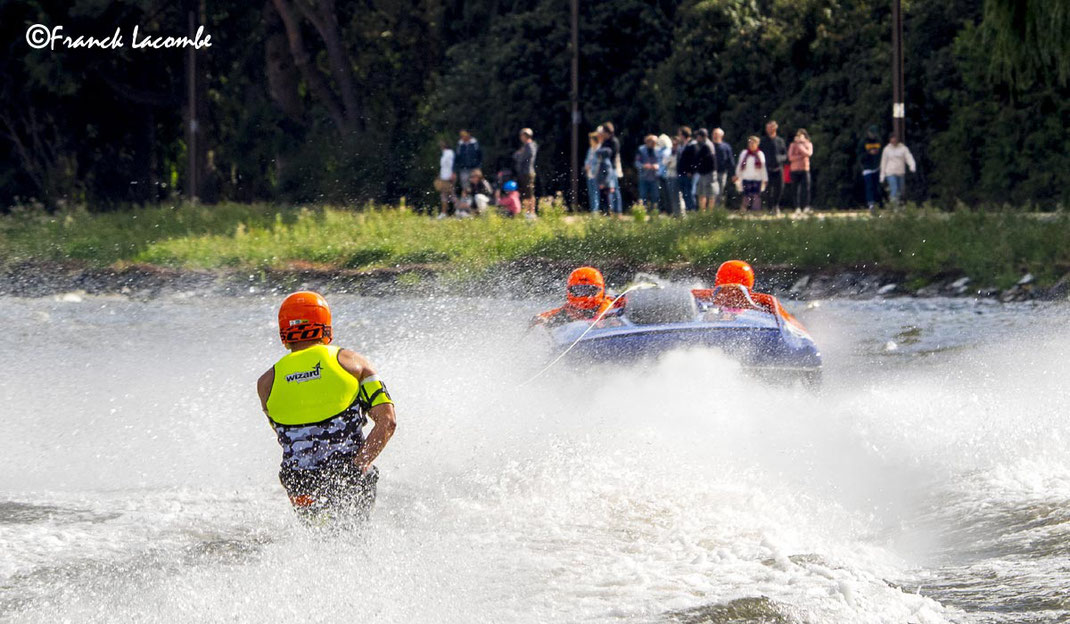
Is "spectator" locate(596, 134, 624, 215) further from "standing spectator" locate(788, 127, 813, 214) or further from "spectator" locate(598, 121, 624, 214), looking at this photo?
"standing spectator" locate(788, 127, 813, 214)

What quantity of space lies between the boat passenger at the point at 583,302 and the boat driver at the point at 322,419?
5.23m

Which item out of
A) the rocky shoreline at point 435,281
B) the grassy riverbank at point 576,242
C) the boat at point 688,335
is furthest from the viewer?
the grassy riverbank at point 576,242

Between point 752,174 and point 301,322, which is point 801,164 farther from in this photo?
point 301,322

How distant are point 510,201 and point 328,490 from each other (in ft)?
76.0

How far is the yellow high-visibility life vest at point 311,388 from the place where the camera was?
26.6ft

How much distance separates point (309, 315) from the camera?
8.21m

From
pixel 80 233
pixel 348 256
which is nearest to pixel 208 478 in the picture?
pixel 348 256

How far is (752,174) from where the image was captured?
98.6 feet

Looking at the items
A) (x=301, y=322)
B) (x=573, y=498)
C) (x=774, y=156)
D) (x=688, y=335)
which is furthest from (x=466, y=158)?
(x=301, y=322)

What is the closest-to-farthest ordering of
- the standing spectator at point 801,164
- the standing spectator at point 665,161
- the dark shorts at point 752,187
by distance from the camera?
the standing spectator at point 665,161 → the dark shorts at point 752,187 → the standing spectator at point 801,164

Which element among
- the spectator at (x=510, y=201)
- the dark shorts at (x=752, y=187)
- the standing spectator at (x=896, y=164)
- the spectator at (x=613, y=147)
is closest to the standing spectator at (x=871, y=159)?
Result: the standing spectator at (x=896, y=164)

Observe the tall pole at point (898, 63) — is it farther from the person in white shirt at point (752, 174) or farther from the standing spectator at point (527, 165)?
the standing spectator at point (527, 165)

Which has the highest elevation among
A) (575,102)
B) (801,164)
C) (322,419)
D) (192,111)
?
(192,111)

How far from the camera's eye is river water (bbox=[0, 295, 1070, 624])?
8242 mm
